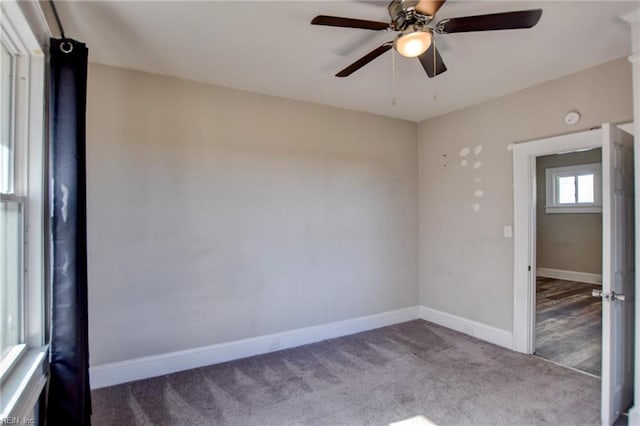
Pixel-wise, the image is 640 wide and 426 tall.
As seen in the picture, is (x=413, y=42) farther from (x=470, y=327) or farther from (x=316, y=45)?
(x=470, y=327)

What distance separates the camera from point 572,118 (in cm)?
290

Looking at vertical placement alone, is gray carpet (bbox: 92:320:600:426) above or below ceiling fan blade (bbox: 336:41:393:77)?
below

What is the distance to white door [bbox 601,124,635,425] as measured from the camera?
2100 mm

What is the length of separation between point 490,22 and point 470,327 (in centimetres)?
315

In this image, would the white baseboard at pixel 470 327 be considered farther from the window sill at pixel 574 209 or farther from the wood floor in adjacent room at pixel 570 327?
the window sill at pixel 574 209

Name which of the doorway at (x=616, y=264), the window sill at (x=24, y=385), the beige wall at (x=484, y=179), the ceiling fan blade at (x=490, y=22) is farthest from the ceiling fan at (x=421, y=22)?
the window sill at (x=24, y=385)

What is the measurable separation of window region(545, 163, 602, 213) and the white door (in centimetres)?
468

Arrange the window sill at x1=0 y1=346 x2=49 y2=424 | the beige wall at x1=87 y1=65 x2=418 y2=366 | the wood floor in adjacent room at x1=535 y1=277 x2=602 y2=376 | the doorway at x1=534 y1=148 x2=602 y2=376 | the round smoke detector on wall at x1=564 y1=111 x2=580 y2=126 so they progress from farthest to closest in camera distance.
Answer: the doorway at x1=534 y1=148 x2=602 y2=376, the wood floor in adjacent room at x1=535 y1=277 x2=602 y2=376, the round smoke detector on wall at x1=564 y1=111 x2=580 y2=126, the beige wall at x1=87 y1=65 x2=418 y2=366, the window sill at x1=0 y1=346 x2=49 y2=424

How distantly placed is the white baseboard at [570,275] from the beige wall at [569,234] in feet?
→ 0.20

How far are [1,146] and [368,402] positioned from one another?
2.66 metres

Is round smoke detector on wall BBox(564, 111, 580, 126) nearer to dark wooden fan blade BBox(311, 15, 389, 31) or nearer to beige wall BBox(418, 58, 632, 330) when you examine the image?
beige wall BBox(418, 58, 632, 330)

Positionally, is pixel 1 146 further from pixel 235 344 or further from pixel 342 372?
pixel 342 372

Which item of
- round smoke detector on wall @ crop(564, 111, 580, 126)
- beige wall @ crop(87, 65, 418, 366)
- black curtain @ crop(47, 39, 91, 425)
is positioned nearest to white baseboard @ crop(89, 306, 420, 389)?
beige wall @ crop(87, 65, 418, 366)

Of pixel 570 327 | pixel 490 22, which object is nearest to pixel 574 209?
pixel 570 327
